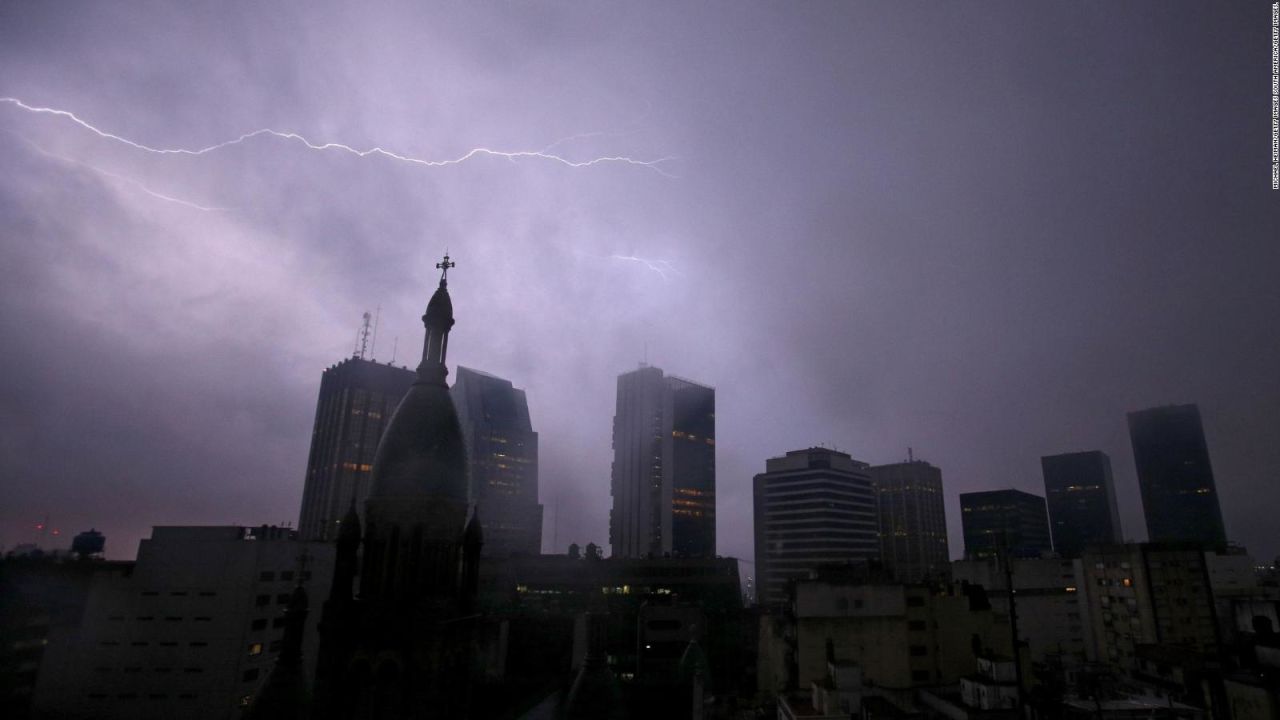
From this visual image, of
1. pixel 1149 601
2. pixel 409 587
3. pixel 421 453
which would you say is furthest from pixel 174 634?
pixel 1149 601

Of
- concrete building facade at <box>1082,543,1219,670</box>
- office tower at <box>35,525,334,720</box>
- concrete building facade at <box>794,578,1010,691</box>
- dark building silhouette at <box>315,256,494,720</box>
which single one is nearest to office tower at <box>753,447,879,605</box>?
concrete building facade at <box>1082,543,1219,670</box>

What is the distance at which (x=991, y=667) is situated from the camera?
44156 mm

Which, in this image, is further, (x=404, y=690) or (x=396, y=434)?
(x=396, y=434)

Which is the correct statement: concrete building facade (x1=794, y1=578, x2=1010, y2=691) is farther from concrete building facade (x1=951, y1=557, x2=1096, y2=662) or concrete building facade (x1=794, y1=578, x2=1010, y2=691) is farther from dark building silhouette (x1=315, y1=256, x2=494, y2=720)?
dark building silhouette (x1=315, y1=256, x2=494, y2=720)

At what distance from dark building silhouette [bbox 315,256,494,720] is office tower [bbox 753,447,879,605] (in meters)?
168

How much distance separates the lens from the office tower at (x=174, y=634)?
56.5 meters

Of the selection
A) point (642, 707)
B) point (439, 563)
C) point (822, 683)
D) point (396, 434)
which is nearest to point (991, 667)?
point (822, 683)

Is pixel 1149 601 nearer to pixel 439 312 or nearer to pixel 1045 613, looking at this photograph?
pixel 1045 613

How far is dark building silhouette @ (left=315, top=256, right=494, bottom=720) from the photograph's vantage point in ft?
73.2

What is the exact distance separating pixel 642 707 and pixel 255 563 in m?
47.1

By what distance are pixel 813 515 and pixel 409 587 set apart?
173978 millimetres

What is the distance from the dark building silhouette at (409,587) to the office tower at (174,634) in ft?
137

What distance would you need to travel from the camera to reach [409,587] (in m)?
23.2

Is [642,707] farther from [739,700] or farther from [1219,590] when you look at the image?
[1219,590]
